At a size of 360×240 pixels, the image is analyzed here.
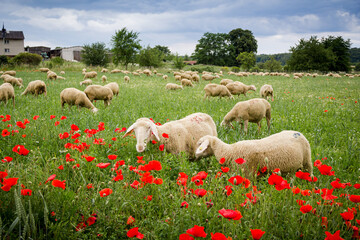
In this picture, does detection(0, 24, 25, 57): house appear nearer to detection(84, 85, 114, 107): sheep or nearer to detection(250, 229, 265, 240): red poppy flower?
detection(84, 85, 114, 107): sheep

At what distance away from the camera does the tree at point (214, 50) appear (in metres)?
89.2

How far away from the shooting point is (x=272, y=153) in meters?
3.11

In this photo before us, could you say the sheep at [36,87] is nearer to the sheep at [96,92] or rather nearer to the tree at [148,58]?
the sheep at [96,92]

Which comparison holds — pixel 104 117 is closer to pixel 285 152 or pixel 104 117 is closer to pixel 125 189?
pixel 125 189

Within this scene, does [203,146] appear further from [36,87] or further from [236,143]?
[36,87]

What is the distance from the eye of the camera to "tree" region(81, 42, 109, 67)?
48781 millimetres

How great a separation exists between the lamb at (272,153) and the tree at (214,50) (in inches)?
3481

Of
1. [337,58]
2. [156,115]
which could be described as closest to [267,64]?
[337,58]

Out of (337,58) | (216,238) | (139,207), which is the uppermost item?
(337,58)

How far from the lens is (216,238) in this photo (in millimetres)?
1216

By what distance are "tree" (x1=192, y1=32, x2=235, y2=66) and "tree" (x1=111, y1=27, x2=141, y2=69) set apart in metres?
45.8

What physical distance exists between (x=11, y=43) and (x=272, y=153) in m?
84.6

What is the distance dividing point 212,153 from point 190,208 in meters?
1.81

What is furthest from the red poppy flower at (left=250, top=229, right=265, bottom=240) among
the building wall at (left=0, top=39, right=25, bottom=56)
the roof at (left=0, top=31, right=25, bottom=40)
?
the roof at (left=0, top=31, right=25, bottom=40)
